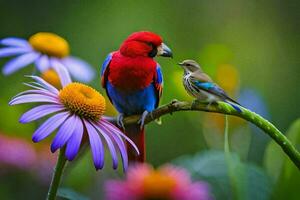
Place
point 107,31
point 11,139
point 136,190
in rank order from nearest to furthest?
point 136,190 → point 11,139 → point 107,31

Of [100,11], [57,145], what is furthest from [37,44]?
[100,11]

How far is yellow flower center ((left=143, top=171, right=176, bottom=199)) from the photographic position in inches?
17.3

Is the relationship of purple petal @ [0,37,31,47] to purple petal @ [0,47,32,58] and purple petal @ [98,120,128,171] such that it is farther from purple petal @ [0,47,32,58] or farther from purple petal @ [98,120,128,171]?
purple petal @ [98,120,128,171]

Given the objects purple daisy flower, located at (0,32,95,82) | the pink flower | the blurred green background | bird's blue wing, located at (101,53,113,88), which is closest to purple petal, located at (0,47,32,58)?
Result: purple daisy flower, located at (0,32,95,82)

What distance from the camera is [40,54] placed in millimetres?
860

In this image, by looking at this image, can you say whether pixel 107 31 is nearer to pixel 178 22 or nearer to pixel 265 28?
pixel 178 22

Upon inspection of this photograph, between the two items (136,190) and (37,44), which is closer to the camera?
(136,190)

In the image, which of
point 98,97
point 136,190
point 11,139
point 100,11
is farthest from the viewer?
point 100,11

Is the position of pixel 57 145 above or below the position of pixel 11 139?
above

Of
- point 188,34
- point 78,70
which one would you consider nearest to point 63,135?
point 78,70

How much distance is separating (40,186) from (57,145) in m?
0.42

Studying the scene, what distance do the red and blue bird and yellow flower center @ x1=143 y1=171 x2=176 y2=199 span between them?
0.14 m

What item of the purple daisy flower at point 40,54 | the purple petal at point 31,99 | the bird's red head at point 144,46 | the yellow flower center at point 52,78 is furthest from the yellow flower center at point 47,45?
the purple petal at point 31,99

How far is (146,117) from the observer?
564 millimetres
